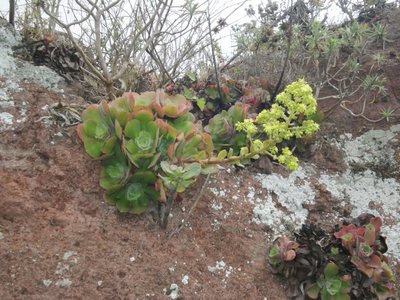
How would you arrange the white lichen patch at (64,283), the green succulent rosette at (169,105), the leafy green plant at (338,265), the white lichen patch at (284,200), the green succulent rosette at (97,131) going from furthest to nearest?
1. the white lichen patch at (284,200)
2. the green succulent rosette at (169,105)
3. the green succulent rosette at (97,131)
4. the leafy green plant at (338,265)
5. the white lichen patch at (64,283)

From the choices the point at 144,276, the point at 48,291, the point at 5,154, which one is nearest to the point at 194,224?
the point at 144,276

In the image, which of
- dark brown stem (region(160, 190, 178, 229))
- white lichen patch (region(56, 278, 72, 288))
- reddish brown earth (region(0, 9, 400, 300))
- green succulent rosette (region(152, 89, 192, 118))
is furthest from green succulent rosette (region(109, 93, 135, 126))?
white lichen patch (region(56, 278, 72, 288))

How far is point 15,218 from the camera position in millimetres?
2139

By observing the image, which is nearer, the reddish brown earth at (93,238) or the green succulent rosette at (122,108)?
the reddish brown earth at (93,238)

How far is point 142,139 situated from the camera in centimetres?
239

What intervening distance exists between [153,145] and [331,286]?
1.16m

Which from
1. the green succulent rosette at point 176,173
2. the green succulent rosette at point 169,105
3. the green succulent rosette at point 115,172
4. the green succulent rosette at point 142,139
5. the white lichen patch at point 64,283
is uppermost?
the green succulent rosette at point 169,105

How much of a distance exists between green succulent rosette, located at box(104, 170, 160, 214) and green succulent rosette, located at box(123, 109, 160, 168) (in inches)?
2.5

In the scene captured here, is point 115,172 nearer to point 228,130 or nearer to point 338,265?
point 228,130

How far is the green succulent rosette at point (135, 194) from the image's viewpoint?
7.65ft

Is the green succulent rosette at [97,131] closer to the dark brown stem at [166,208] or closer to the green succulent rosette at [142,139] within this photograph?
the green succulent rosette at [142,139]

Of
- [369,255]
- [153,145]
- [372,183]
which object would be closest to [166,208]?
[153,145]

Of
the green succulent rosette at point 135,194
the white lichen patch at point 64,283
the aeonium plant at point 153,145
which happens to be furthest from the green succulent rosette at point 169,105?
the white lichen patch at point 64,283

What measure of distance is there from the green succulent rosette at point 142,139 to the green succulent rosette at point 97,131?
10 cm
